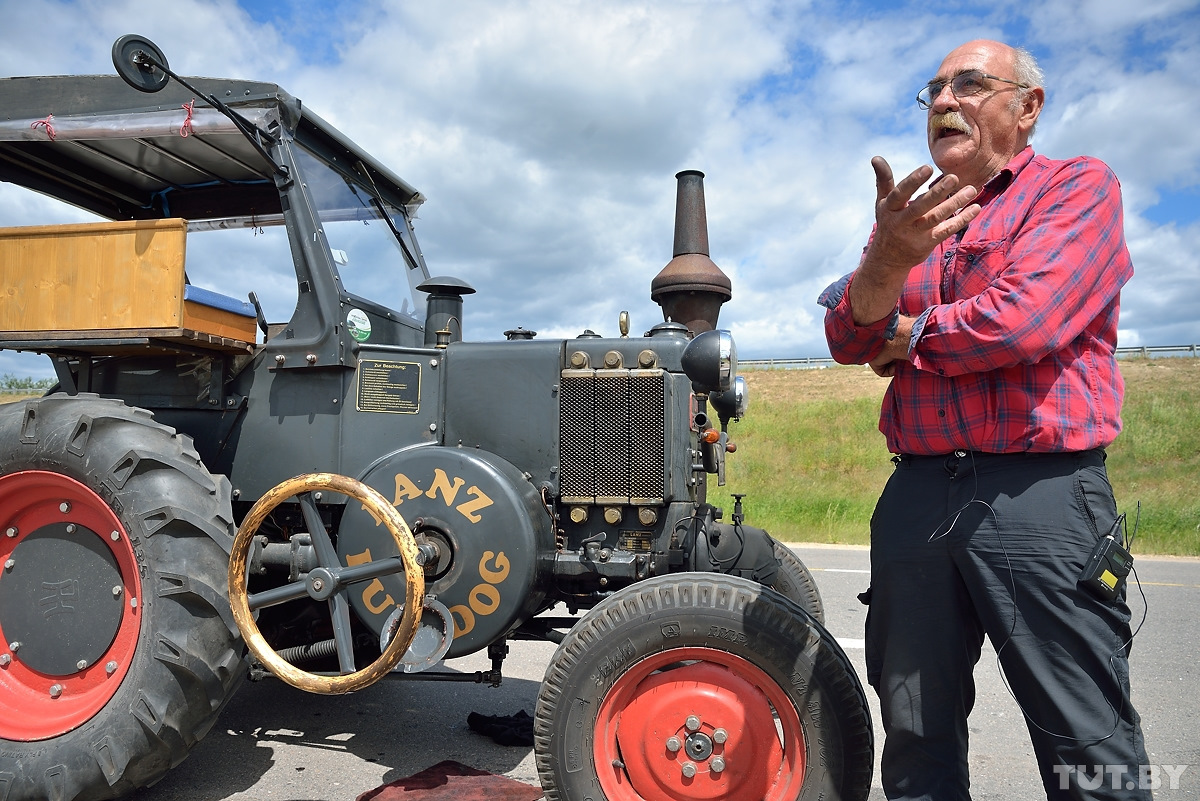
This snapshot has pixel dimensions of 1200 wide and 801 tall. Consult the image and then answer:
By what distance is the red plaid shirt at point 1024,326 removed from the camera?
165 cm

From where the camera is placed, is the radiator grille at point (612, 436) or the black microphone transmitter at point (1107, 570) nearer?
the black microphone transmitter at point (1107, 570)

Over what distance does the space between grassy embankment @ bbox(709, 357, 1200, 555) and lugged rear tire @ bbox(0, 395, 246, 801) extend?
905cm

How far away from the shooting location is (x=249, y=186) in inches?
161

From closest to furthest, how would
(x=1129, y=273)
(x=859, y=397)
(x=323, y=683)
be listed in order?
(x=1129, y=273) < (x=323, y=683) < (x=859, y=397)

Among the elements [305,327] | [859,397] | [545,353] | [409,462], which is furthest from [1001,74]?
[859,397]

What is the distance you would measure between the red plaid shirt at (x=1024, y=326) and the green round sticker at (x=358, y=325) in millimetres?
2083

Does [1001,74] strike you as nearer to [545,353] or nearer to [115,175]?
[545,353]

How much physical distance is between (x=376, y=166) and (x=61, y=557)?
7.14ft

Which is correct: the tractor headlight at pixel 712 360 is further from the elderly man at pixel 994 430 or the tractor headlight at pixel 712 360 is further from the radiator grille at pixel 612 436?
the elderly man at pixel 994 430

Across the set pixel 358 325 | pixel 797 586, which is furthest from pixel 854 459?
pixel 358 325

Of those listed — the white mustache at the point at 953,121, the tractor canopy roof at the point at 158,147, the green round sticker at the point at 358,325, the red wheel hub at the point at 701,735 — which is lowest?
the red wheel hub at the point at 701,735

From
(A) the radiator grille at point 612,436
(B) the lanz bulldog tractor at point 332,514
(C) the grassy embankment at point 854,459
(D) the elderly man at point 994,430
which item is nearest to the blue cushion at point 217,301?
(B) the lanz bulldog tractor at point 332,514

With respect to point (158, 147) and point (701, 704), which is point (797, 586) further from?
point (158, 147)

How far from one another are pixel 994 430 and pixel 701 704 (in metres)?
1.13
